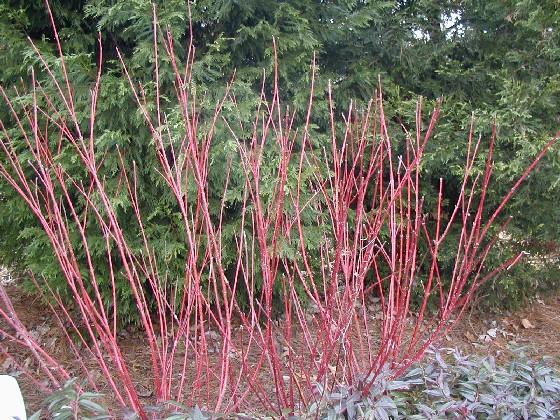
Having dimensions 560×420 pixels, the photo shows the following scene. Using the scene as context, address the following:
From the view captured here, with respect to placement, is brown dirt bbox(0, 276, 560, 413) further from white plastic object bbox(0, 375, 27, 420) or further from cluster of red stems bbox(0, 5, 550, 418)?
white plastic object bbox(0, 375, 27, 420)

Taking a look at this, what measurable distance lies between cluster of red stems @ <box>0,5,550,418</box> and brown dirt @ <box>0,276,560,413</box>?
0.12 m

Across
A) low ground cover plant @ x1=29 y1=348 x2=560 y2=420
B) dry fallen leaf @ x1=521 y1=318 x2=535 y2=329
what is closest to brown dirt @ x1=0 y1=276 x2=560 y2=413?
dry fallen leaf @ x1=521 y1=318 x2=535 y2=329

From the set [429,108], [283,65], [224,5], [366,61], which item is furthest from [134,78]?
[429,108]

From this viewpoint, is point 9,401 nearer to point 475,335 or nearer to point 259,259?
point 259,259

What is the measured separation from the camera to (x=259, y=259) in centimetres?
332

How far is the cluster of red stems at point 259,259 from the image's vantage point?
1655 millimetres

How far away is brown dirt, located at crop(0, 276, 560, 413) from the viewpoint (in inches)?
142

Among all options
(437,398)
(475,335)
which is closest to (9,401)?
(437,398)

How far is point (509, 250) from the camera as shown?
3.81 meters

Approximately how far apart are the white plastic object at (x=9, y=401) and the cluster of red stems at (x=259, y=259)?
0.19 meters

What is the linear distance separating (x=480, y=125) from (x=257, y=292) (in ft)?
7.09

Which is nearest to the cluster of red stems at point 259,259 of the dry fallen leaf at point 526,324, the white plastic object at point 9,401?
the white plastic object at point 9,401

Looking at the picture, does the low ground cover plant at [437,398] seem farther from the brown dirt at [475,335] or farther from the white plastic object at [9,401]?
the brown dirt at [475,335]

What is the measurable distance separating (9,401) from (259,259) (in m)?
1.80
